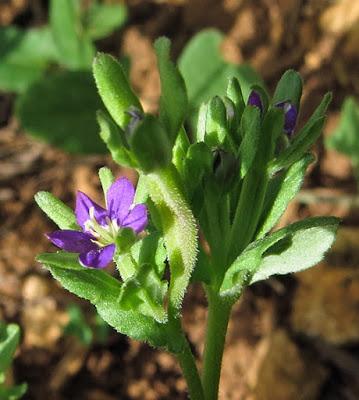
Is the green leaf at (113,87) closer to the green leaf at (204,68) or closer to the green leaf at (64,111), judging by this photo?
the green leaf at (64,111)

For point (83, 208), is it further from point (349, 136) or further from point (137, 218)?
point (349, 136)

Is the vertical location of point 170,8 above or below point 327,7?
above

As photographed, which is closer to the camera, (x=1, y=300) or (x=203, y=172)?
(x=203, y=172)

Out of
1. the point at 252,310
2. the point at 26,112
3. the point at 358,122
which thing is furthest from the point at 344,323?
the point at 26,112

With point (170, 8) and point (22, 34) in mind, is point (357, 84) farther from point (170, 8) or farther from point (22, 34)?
point (22, 34)

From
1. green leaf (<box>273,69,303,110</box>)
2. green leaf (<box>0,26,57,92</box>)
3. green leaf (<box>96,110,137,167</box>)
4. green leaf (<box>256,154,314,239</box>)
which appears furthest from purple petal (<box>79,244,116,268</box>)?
green leaf (<box>0,26,57,92</box>)

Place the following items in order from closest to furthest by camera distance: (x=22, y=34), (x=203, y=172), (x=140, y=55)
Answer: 1. (x=203, y=172)
2. (x=22, y=34)
3. (x=140, y=55)
